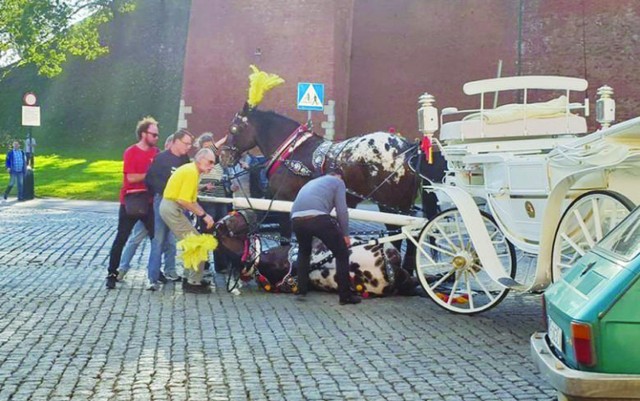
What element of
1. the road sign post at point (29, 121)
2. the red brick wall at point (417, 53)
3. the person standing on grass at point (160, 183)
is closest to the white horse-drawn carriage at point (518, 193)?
the person standing on grass at point (160, 183)

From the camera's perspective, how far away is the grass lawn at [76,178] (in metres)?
26.9

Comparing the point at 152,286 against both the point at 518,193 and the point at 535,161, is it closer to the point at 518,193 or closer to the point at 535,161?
the point at 518,193

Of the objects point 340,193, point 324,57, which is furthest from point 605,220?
point 324,57

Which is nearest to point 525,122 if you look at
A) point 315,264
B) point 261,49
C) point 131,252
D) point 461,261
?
point 461,261

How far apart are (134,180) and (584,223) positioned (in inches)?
210

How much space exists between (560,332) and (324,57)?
24764 millimetres

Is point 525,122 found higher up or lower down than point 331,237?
higher up

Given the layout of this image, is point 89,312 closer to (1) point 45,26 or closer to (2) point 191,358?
(2) point 191,358

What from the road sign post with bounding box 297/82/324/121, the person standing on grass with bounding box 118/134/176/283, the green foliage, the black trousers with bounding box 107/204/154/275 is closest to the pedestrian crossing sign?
the road sign post with bounding box 297/82/324/121

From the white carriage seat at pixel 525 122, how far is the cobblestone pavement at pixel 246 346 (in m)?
1.70

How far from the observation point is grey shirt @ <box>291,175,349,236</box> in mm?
9109

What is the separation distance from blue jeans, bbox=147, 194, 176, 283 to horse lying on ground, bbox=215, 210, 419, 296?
0.77 meters

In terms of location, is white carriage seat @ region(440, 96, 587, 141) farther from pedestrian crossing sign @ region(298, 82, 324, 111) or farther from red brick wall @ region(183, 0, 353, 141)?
red brick wall @ region(183, 0, 353, 141)

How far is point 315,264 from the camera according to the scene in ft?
32.2
